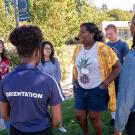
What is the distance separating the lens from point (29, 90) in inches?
132

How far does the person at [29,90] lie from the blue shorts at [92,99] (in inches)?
89.8

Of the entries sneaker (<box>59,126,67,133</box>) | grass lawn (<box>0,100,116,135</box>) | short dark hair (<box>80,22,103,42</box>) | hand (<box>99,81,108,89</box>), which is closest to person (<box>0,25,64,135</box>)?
hand (<box>99,81,108,89</box>)

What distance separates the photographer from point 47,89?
3367 mm

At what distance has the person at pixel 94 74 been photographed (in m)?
5.71

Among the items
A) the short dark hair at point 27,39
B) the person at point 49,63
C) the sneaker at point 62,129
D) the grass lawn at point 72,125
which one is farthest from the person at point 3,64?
the short dark hair at point 27,39

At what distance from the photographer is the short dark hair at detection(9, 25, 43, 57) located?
130 inches

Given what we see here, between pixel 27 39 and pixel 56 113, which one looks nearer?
pixel 27 39

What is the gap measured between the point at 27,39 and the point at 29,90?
0.41 metres

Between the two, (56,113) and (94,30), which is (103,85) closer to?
(94,30)

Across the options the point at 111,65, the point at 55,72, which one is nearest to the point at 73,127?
the point at 55,72

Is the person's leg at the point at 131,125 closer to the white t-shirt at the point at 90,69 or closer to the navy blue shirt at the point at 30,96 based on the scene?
the navy blue shirt at the point at 30,96

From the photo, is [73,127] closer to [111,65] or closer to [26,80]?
[111,65]

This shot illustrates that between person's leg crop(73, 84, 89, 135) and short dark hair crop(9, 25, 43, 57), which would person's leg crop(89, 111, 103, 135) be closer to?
person's leg crop(73, 84, 89, 135)

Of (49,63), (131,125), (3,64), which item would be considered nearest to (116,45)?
(49,63)
